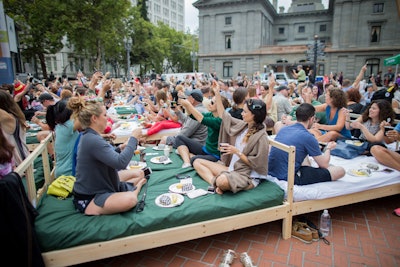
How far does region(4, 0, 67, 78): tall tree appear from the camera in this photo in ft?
78.6

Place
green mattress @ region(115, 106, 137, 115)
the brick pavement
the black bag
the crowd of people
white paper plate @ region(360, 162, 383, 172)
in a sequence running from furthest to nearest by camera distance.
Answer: green mattress @ region(115, 106, 137, 115) → the black bag → white paper plate @ region(360, 162, 383, 172) → the brick pavement → the crowd of people

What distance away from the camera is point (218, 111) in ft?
15.4

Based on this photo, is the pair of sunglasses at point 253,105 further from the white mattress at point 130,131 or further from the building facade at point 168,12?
the building facade at point 168,12

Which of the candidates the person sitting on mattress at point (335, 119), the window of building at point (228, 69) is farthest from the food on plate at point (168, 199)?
the window of building at point (228, 69)

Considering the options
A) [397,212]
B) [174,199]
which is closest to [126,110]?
[174,199]

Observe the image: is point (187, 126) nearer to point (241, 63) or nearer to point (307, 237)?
point (307, 237)

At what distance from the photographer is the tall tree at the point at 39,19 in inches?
944

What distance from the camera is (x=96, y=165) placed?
10.3 feet

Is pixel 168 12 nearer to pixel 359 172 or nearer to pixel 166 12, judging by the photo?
pixel 166 12

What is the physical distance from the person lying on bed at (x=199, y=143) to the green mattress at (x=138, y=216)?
3.26 ft

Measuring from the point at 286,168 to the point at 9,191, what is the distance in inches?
139

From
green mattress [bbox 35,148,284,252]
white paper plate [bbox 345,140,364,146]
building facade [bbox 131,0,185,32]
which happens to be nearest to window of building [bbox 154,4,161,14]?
building facade [bbox 131,0,185,32]

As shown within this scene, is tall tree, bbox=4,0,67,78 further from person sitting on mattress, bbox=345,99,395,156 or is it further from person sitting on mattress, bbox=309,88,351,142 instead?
person sitting on mattress, bbox=345,99,395,156

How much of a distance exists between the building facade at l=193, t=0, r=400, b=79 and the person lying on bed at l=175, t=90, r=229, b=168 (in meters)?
34.8
